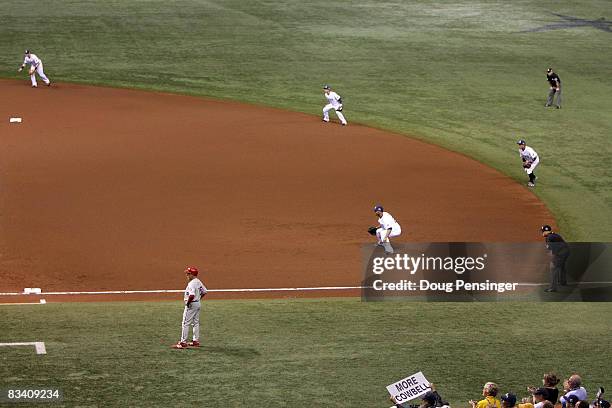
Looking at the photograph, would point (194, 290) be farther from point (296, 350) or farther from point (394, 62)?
point (394, 62)

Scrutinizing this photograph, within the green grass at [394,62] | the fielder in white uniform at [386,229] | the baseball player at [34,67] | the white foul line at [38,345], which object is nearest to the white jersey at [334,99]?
the green grass at [394,62]

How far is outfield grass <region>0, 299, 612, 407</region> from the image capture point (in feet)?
71.5

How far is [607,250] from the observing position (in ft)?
99.8

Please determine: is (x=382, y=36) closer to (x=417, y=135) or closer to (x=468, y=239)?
(x=417, y=135)

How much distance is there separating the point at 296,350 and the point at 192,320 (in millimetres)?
2304

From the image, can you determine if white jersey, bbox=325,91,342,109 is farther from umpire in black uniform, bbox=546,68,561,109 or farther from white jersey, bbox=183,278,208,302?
white jersey, bbox=183,278,208,302

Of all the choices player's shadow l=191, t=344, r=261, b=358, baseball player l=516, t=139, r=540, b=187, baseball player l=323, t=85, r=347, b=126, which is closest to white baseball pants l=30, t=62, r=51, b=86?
baseball player l=323, t=85, r=347, b=126

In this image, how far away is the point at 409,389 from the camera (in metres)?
17.9

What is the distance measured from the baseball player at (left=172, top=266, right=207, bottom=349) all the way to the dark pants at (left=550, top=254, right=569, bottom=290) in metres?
9.23

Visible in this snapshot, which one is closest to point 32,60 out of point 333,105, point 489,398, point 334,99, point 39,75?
point 39,75

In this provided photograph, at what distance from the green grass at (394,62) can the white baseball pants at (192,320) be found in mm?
14408

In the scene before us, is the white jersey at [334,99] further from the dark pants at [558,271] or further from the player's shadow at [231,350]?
the player's shadow at [231,350]

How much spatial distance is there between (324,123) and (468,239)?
47.9 ft

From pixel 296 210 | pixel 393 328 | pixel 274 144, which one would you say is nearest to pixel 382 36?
pixel 274 144
